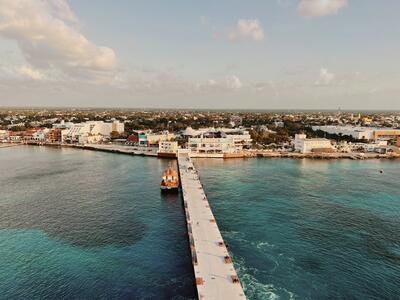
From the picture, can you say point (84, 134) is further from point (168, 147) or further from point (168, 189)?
point (168, 189)

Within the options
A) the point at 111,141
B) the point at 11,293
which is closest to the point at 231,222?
the point at 11,293

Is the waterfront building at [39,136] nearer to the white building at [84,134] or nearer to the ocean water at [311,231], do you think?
the white building at [84,134]

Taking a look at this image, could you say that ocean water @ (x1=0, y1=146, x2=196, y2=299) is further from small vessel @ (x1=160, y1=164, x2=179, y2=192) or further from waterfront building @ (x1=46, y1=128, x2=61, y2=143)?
waterfront building @ (x1=46, y1=128, x2=61, y2=143)

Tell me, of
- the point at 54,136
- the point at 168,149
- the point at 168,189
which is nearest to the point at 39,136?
the point at 54,136

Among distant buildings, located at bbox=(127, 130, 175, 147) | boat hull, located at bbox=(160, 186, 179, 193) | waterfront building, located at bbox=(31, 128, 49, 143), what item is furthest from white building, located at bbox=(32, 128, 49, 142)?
boat hull, located at bbox=(160, 186, 179, 193)

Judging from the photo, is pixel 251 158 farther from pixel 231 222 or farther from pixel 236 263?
pixel 236 263

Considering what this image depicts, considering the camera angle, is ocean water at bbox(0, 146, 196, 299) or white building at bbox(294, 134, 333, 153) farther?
white building at bbox(294, 134, 333, 153)
